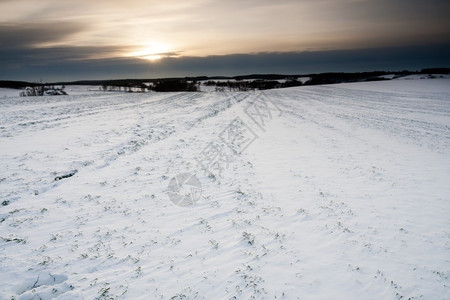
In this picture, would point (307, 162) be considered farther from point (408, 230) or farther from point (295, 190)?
point (408, 230)

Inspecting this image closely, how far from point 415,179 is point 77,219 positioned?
1107cm

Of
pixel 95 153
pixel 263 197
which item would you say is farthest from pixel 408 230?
pixel 95 153

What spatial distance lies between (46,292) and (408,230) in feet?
25.6

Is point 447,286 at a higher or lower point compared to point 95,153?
lower

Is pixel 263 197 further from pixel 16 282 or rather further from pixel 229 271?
pixel 16 282

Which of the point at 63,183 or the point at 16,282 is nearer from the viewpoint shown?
the point at 16,282

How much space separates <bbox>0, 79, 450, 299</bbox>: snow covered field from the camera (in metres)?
5.02

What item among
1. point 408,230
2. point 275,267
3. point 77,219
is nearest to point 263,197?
point 275,267

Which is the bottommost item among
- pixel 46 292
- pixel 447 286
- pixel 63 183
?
pixel 447 286

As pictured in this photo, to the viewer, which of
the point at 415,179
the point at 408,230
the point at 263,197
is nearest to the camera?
the point at 408,230

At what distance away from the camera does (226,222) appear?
7.09m

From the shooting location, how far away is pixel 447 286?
16.3ft

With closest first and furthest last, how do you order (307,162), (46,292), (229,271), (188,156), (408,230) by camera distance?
(46,292)
(229,271)
(408,230)
(307,162)
(188,156)

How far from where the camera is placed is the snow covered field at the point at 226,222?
16.5 ft
